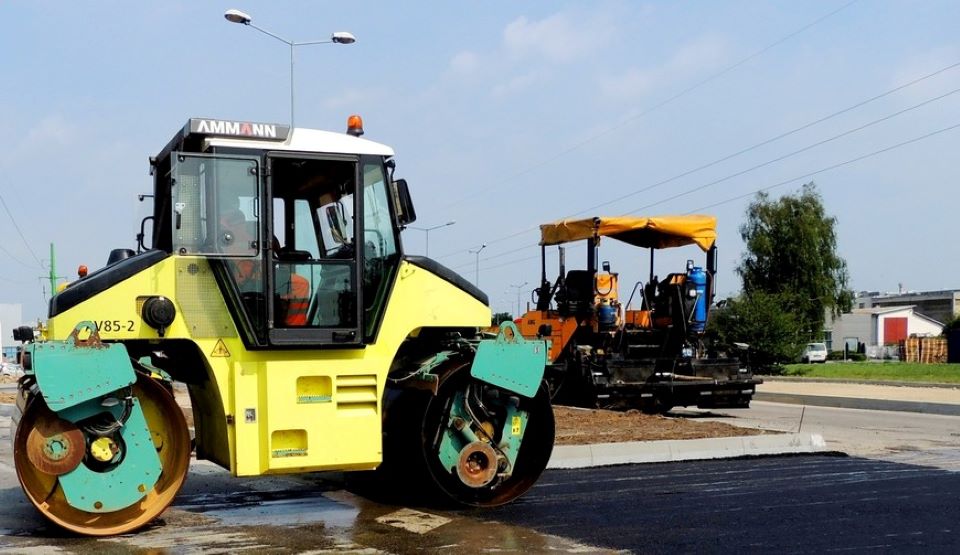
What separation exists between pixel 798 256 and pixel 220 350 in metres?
58.0

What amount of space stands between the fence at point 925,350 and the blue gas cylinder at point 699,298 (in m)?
53.8

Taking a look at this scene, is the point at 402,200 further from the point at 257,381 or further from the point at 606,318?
the point at 606,318

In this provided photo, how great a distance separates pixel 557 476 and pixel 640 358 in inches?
271

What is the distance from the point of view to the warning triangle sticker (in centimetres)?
718

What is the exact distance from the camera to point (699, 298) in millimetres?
16609

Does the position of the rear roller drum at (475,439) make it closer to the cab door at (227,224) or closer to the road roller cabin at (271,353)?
the road roller cabin at (271,353)

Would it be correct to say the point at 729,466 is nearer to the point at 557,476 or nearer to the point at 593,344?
the point at 557,476

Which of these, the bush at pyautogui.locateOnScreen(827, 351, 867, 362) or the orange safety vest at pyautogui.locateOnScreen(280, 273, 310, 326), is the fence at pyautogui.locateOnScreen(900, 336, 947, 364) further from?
the orange safety vest at pyautogui.locateOnScreen(280, 273, 310, 326)

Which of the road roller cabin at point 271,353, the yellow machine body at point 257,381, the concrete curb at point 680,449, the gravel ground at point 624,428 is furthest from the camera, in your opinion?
the gravel ground at point 624,428

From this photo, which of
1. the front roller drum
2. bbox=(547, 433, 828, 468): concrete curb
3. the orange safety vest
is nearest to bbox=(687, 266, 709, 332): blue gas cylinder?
bbox=(547, 433, 828, 468): concrete curb

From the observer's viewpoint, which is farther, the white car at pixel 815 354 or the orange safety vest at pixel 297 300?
the white car at pixel 815 354

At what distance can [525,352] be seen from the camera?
8.09m

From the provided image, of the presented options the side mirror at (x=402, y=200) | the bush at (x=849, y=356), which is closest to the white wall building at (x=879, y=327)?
the bush at (x=849, y=356)

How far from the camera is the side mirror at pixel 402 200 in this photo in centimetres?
785
